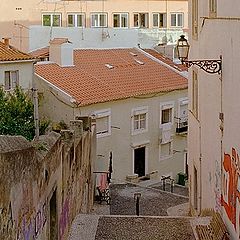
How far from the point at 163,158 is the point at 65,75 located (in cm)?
729

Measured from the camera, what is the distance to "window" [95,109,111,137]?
108 feet

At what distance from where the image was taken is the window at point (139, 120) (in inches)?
1388

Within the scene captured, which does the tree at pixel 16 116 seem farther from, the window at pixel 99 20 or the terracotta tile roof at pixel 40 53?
the window at pixel 99 20

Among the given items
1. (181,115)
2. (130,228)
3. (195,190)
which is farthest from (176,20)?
(130,228)

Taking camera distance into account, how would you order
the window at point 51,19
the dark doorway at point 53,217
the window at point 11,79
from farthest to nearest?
the window at point 51,19 → the window at point 11,79 → the dark doorway at point 53,217

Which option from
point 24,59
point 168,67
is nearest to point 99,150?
point 24,59

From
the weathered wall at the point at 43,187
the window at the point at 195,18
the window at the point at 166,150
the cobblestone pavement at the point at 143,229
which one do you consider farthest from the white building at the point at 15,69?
the cobblestone pavement at the point at 143,229

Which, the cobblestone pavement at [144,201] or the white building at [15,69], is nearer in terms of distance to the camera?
the cobblestone pavement at [144,201]

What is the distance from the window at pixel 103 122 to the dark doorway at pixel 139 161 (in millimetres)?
2677

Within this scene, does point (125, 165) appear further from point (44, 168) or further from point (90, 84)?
point (44, 168)

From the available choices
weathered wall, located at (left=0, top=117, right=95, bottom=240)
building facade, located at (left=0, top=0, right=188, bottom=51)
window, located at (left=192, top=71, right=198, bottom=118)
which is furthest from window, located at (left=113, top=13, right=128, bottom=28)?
weathered wall, located at (left=0, top=117, right=95, bottom=240)

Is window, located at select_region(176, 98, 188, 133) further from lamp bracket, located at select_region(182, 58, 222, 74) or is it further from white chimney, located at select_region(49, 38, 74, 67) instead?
lamp bracket, located at select_region(182, 58, 222, 74)

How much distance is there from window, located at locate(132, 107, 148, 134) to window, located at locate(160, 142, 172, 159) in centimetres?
184

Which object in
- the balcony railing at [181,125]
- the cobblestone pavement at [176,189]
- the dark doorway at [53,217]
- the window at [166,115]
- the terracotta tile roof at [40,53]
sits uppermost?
the terracotta tile roof at [40,53]
